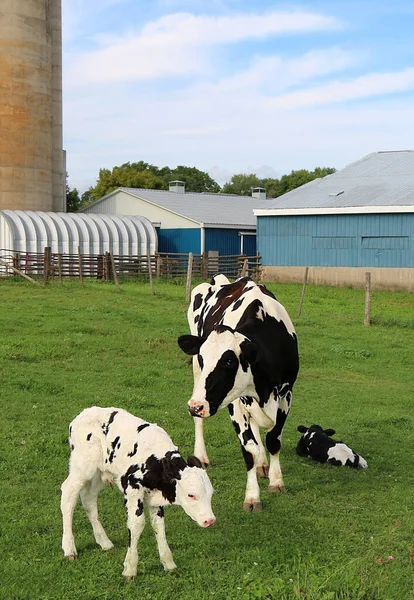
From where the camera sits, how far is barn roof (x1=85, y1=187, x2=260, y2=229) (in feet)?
154

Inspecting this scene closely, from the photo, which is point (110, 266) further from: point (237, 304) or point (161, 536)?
point (161, 536)

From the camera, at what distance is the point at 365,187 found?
40.3 m

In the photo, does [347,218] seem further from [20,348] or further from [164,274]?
[20,348]

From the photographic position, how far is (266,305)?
9031 millimetres

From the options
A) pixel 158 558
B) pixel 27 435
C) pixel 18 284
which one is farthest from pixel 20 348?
pixel 18 284

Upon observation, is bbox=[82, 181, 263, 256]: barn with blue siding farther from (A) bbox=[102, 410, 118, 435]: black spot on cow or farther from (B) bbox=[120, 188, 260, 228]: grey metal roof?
(A) bbox=[102, 410, 118, 435]: black spot on cow

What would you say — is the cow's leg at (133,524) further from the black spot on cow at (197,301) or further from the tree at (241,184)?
the tree at (241,184)

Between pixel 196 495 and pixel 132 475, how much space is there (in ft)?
2.10

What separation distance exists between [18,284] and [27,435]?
21.8 meters

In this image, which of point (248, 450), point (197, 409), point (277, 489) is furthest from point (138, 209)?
point (197, 409)

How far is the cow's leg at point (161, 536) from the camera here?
20.5 ft

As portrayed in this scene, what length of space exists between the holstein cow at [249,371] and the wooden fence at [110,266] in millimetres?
27200

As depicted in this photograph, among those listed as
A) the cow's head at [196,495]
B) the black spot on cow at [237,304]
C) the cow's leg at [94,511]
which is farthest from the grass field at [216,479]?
the black spot on cow at [237,304]

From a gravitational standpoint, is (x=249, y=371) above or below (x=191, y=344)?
below
